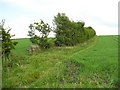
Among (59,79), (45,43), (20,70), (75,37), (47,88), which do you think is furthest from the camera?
(75,37)

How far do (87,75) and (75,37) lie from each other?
42.8 ft

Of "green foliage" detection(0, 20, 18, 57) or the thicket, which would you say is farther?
the thicket

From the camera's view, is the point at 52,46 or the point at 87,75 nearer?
the point at 87,75

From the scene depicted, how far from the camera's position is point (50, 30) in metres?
16.7

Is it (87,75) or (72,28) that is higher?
(72,28)

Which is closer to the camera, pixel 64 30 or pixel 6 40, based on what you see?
pixel 6 40

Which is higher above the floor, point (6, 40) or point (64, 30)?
point (64, 30)

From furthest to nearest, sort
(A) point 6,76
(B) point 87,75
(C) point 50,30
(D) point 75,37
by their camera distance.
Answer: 1. (D) point 75,37
2. (C) point 50,30
3. (A) point 6,76
4. (B) point 87,75

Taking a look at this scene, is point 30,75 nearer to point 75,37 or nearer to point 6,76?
point 6,76

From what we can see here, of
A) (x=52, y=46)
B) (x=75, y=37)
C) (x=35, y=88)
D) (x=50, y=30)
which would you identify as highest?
(x=50, y=30)

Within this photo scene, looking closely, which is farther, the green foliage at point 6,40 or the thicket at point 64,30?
the thicket at point 64,30

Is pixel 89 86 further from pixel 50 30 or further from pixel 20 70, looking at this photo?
pixel 50 30

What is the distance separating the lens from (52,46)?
55.2 ft

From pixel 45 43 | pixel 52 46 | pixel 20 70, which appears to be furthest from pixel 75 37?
pixel 20 70
